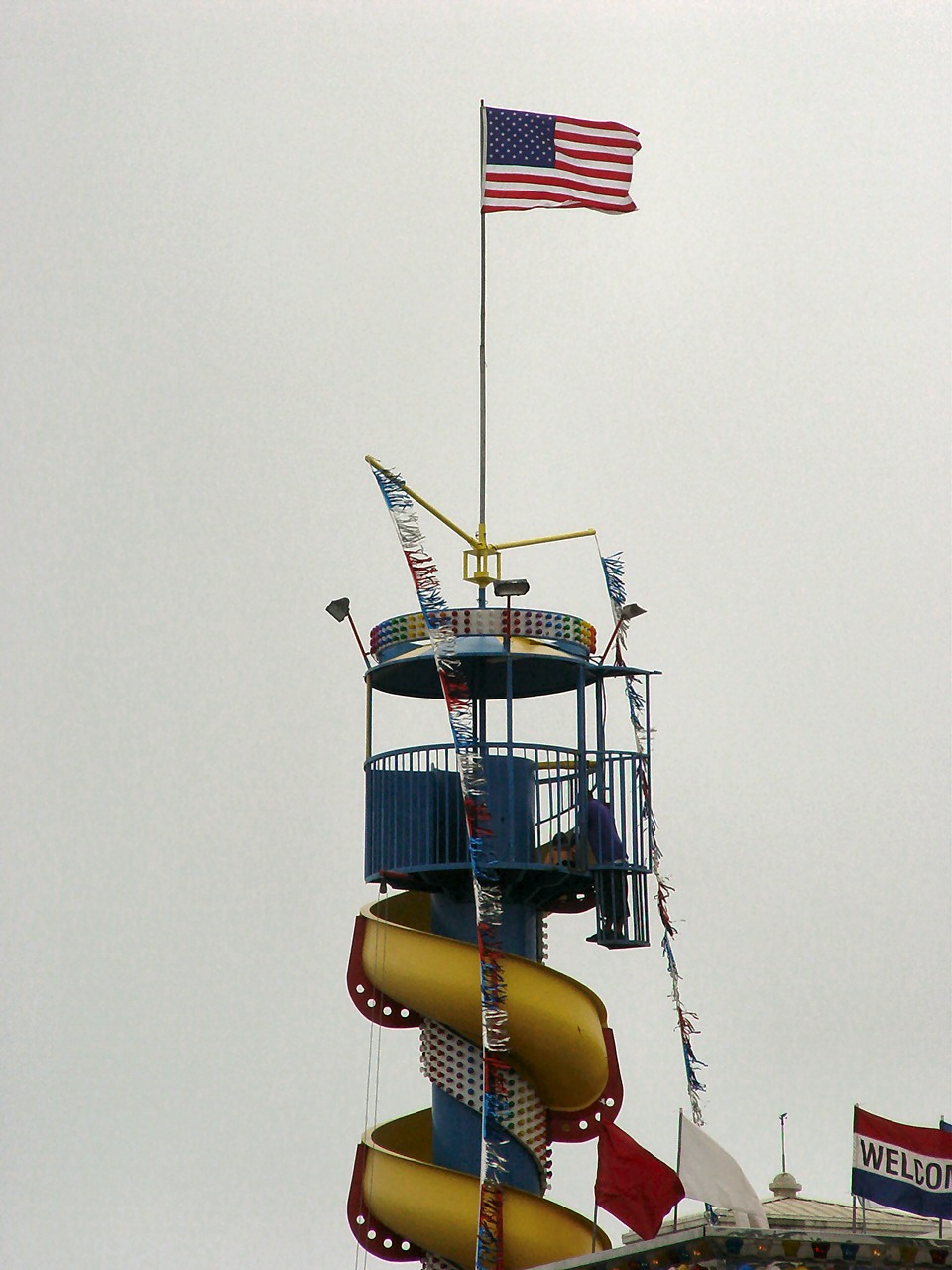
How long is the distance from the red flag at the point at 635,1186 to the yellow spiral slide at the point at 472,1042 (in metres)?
0.80

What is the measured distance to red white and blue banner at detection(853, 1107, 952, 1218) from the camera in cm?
2964

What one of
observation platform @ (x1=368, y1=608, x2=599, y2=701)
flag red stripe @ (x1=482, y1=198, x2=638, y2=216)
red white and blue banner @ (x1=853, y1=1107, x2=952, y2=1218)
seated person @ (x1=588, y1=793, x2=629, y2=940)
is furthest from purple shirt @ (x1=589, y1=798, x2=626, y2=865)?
flag red stripe @ (x1=482, y1=198, x2=638, y2=216)

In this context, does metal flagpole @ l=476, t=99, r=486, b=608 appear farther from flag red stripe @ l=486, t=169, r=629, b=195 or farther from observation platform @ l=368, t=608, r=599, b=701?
observation platform @ l=368, t=608, r=599, b=701

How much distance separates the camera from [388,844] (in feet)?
106

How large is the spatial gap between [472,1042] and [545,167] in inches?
437

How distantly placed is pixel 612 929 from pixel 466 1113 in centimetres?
279

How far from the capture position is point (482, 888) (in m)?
30.6

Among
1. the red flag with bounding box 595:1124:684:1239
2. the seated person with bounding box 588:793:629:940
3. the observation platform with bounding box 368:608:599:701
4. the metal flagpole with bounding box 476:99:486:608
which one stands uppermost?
the metal flagpole with bounding box 476:99:486:608

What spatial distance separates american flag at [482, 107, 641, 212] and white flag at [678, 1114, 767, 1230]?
1200cm

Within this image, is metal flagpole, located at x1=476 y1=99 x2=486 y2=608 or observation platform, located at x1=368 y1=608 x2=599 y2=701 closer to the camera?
observation platform, located at x1=368 y1=608 x2=599 y2=701

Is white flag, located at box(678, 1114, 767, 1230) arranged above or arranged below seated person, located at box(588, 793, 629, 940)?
below

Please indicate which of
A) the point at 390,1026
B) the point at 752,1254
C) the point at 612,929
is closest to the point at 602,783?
the point at 612,929

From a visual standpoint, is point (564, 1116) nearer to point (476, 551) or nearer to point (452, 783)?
point (452, 783)

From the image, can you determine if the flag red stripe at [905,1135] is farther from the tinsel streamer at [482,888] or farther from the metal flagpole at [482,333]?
the metal flagpole at [482,333]
